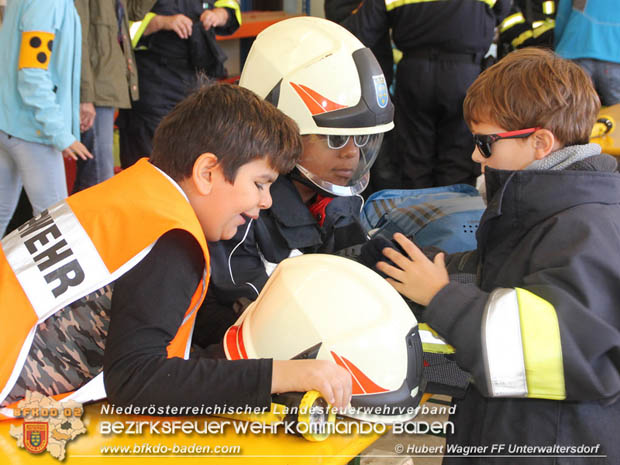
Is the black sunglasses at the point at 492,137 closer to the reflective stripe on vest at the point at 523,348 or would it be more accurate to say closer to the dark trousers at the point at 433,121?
the reflective stripe on vest at the point at 523,348

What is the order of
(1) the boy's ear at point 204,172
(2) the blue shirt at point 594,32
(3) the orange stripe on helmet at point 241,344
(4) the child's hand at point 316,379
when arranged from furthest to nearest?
1. (2) the blue shirt at point 594,32
2. (1) the boy's ear at point 204,172
3. (3) the orange stripe on helmet at point 241,344
4. (4) the child's hand at point 316,379

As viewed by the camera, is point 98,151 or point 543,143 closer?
point 543,143

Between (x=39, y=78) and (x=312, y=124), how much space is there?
1.65 meters

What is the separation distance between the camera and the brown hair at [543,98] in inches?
66.6

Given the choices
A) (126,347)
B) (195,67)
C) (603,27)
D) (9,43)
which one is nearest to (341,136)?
(126,347)

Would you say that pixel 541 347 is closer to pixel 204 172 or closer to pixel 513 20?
pixel 204 172

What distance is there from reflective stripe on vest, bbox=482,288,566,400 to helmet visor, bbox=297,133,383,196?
3.40ft

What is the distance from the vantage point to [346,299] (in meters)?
1.43

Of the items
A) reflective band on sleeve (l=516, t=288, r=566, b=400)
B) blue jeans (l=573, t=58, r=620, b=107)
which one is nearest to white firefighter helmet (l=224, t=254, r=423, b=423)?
reflective band on sleeve (l=516, t=288, r=566, b=400)

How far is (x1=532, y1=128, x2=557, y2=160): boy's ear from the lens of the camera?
66.6 inches

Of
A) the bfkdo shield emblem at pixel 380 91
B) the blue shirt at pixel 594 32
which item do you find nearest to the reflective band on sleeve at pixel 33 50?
the bfkdo shield emblem at pixel 380 91

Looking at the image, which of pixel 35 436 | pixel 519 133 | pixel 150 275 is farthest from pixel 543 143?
pixel 35 436

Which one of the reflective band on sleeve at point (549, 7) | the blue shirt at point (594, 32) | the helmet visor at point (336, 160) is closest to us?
the helmet visor at point (336, 160)

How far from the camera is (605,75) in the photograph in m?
4.70
